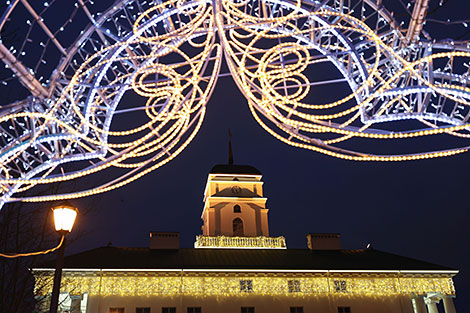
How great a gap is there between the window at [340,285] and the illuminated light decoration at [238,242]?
18.6 feet

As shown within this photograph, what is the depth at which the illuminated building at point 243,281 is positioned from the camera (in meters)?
23.5

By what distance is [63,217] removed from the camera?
6.94 m

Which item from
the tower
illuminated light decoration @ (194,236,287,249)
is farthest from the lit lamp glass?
the tower

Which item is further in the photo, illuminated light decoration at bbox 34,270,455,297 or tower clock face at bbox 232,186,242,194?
tower clock face at bbox 232,186,242,194

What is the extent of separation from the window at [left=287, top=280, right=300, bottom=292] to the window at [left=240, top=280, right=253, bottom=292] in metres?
2.27

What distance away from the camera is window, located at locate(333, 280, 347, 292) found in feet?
84.0

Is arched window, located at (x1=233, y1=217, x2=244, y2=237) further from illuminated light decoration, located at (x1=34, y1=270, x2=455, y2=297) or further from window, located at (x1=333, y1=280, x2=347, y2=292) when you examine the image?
window, located at (x1=333, y1=280, x2=347, y2=292)

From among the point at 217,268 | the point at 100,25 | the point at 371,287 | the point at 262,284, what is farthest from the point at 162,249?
the point at 100,25

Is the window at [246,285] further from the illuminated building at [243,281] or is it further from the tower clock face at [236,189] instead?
the tower clock face at [236,189]

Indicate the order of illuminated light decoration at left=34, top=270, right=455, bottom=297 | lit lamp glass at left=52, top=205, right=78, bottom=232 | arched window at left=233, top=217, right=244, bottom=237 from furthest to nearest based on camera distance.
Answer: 1. arched window at left=233, top=217, right=244, bottom=237
2. illuminated light decoration at left=34, top=270, right=455, bottom=297
3. lit lamp glass at left=52, top=205, right=78, bottom=232

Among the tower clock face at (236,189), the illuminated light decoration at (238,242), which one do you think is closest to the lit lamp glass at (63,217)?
the illuminated light decoration at (238,242)

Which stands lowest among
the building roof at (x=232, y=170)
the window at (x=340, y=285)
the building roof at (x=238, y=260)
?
the window at (x=340, y=285)

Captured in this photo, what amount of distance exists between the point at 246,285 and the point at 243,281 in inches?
11.2

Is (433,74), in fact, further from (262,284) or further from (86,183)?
(262,284)
